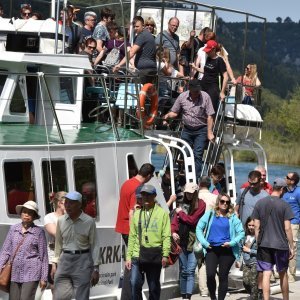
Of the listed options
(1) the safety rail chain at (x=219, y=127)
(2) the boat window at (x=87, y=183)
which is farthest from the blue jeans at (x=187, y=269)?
(1) the safety rail chain at (x=219, y=127)

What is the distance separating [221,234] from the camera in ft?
53.9

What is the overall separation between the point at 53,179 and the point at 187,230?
7.01 ft

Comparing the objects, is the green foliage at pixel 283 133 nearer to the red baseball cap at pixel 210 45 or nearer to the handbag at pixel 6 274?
the red baseball cap at pixel 210 45

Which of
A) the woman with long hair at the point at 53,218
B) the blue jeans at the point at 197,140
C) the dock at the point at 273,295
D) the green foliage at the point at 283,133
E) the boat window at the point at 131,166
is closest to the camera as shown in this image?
the woman with long hair at the point at 53,218

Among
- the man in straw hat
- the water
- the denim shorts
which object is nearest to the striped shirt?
the man in straw hat

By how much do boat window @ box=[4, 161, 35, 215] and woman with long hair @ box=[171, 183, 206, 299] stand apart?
2142mm

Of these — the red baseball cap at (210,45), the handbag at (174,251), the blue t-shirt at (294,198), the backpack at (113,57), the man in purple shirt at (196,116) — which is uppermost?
the red baseball cap at (210,45)

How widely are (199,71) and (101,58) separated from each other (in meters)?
1.64

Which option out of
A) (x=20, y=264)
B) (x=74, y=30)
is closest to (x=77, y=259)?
(x=20, y=264)

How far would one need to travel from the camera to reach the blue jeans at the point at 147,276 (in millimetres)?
15133

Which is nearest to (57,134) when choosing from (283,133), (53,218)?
(53,218)

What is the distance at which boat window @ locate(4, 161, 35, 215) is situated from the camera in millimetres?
15531

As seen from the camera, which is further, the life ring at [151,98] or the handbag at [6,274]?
the life ring at [151,98]

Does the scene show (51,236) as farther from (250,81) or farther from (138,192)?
(250,81)
